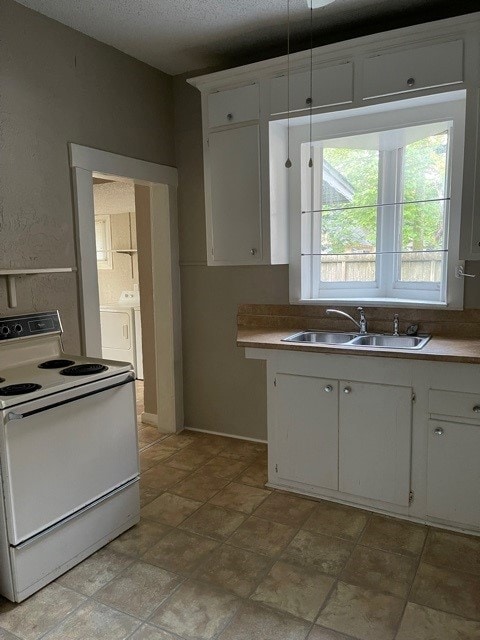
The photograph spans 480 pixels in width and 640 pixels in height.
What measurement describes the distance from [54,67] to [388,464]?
2716 mm

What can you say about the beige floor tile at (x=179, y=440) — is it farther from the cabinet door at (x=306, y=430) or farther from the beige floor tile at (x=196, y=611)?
A: the beige floor tile at (x=196, y=611)

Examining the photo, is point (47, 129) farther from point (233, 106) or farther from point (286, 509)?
point (286, 509)

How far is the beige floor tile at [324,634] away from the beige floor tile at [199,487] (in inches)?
41.4

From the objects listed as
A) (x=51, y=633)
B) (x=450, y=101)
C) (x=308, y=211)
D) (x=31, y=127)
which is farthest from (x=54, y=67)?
(x=51, y=633)

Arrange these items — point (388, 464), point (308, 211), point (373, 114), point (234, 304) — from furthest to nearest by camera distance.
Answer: point (234, 304) < point (308, 211) < point (373, 114) < point (388, 464)

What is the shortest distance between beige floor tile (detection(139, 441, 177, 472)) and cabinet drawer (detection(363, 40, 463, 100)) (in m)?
2.50

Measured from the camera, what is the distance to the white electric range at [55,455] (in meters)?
1.89

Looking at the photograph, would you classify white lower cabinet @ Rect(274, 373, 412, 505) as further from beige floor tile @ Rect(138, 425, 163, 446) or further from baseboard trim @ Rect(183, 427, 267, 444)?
beige floor tile @ Rect(138, 425, 163, 446)

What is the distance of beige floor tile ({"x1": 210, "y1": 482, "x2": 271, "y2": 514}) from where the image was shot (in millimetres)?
2633

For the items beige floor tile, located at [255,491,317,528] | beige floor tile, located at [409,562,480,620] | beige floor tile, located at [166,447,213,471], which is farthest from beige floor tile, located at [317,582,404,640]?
beige floor tile, located at [166,447,213,471]

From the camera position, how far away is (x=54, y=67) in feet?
8.57

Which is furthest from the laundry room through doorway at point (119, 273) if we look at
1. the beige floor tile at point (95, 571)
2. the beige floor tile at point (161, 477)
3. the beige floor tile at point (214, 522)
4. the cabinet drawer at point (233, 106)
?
the beige floor tile at point (95, 571)

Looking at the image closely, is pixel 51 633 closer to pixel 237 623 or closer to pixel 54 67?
pixel 237 623

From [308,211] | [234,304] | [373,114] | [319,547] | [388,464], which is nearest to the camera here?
[319,547]
